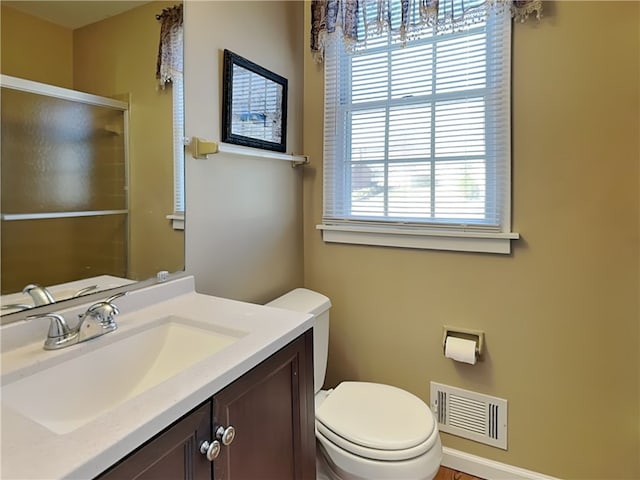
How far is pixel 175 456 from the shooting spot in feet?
2.47

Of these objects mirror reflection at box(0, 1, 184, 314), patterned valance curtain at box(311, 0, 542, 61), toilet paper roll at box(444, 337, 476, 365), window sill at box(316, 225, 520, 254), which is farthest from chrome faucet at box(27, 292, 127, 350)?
patterned valance curtain at box(311, 0, 542, 61)

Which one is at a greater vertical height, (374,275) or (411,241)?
(411,241)

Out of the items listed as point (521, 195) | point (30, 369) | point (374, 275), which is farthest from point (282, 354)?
point (521, 195)

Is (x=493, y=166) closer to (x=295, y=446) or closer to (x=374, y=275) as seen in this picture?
(x=374, y=275)

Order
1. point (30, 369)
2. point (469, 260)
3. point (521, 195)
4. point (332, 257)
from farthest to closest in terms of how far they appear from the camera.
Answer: point (332, 257) < point (469, 260) < point (521, 195) < point (30, 369)

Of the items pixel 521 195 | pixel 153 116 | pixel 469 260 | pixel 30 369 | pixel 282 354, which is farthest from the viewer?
pixel 469 260

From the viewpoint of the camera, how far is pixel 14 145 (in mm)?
952

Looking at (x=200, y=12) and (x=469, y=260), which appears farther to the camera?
(x=469, y=260)

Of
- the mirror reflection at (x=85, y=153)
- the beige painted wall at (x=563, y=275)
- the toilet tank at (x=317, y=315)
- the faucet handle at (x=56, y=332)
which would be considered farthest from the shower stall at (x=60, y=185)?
the beige painted wall at (x=563, y=275)

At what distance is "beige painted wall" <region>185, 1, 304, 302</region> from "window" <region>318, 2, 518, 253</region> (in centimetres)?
20

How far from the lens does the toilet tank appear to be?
1.74 meters

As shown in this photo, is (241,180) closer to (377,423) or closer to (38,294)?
(38,294)

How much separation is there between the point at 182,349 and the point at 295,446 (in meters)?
0.43

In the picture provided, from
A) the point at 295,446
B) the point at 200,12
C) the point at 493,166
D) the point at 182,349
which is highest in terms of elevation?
the point at 200,12
